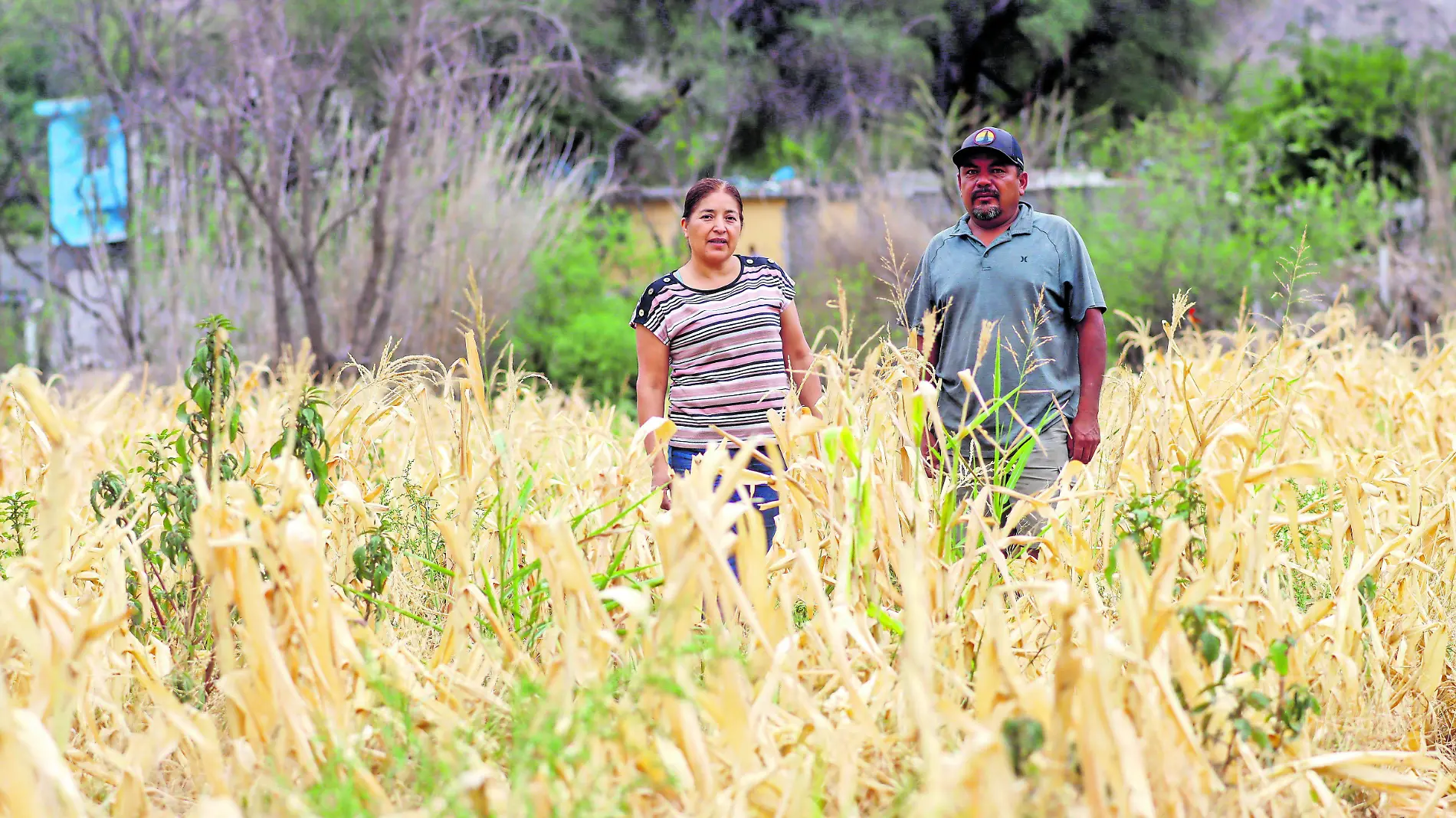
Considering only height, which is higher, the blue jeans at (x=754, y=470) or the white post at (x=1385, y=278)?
the white post at (x=1385, y=278)

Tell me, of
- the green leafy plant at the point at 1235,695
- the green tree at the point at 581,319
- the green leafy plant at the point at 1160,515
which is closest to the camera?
the green leafy plant at the point at 1235,695

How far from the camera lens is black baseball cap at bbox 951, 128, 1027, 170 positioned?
Result: 315 cm

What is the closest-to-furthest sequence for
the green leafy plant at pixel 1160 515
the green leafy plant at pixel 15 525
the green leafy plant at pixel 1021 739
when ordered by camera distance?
the green leafy plant at pixel 1021 739
the green leafy plant at pixel 1160 515
the green leafy plant at pixel 15 525

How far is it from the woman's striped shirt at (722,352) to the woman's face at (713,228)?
0.08 meters

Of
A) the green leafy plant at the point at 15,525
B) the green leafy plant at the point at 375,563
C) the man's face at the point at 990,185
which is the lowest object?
the green leafy plant at the point at 15,525

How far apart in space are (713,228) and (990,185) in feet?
2.23

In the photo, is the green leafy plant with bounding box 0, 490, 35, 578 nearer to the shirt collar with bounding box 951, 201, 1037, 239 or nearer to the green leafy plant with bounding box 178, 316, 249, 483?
the green leafy plant with bounding box 178, 316, 249, 483

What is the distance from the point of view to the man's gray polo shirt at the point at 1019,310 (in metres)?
3.12

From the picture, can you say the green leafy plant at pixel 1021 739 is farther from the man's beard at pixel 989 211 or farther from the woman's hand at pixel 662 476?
the man's beard at pixel 989 211

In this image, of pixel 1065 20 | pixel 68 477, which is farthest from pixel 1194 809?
pixel 1065 20

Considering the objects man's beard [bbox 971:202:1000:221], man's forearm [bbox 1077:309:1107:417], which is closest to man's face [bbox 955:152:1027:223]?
man's beard [bbox 971:202:1000:221]

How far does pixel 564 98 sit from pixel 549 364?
8.37 meters

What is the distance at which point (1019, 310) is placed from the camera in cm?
312

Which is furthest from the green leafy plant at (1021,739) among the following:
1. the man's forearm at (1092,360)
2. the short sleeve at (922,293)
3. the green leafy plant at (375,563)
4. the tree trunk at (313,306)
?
the tree trunk at (313,306)
